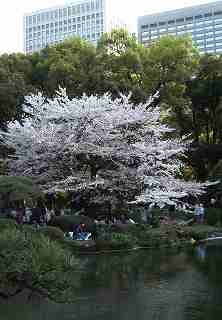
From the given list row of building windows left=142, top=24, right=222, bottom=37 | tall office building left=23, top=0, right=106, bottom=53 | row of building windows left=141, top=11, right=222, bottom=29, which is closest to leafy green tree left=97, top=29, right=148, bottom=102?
row of building windows left=142, top=24, right=222, bottom=37

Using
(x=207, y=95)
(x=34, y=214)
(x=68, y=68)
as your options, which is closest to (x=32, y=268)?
(x=34, y=214)

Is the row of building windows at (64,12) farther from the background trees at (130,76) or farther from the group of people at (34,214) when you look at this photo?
the group of people at (34,214)

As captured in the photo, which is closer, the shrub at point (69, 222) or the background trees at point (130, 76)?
the shrub at point (69, 222)

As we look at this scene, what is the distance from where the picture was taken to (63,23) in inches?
2616

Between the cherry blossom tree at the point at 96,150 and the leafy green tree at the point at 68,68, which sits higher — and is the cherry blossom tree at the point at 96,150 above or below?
below

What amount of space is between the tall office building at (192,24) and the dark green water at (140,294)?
4465 cm

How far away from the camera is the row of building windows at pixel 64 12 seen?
63.1m

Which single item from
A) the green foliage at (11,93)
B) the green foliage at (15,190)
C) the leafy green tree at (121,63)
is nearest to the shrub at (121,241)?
the green foliage at (15,190)

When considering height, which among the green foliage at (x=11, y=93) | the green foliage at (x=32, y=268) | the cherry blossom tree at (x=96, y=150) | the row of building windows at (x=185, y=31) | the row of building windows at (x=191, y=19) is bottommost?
the green foliage at (x=32, y=268)

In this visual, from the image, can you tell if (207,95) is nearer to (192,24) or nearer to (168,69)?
(168,69)

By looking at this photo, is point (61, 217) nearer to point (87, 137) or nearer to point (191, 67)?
point (87, 137)

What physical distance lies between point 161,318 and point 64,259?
243cm

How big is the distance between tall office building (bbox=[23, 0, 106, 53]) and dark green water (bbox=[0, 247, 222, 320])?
4649 cm

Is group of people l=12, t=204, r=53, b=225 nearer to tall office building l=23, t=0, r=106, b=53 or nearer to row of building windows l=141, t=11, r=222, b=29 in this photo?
tall office building l=23, t=0, r=106, b=53
